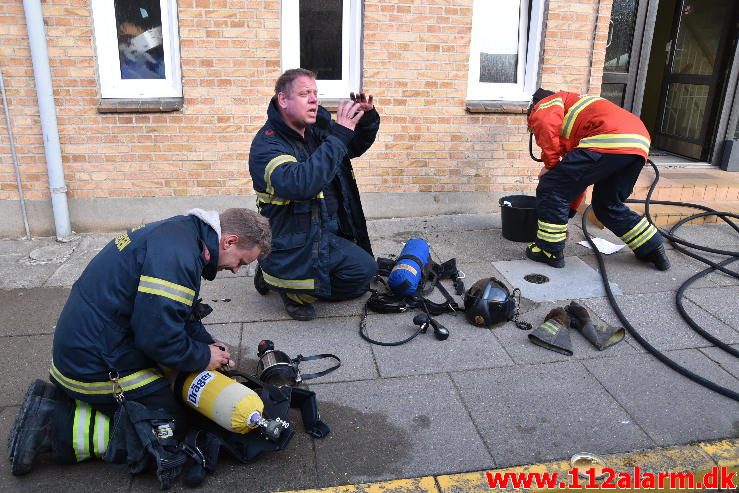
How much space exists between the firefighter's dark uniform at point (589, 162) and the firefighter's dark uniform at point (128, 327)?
3.36m

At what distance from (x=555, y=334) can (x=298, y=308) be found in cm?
182

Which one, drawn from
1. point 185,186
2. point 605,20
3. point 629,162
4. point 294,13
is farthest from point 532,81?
point 185,186

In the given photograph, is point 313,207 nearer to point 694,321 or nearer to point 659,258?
point 694,321

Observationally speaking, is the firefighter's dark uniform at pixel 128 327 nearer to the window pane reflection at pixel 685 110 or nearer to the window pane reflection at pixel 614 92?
the window pane reflection at pixel 614 92

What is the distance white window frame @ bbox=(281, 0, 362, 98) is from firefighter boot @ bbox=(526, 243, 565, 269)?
2.50m

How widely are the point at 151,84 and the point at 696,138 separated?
6.81m

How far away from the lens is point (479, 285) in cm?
434

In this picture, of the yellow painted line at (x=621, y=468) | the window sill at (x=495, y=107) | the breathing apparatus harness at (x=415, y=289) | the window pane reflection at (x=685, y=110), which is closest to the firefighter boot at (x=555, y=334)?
the breathing apparatus harness at (x=415, y=289)

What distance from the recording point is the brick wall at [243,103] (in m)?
Answer: 5.64

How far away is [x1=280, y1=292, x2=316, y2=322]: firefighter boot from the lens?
4312 millimetres

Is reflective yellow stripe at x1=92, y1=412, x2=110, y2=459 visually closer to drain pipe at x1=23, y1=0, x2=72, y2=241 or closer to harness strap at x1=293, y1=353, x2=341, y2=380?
harness strap at x1=293, y1=353, x2=341, y2=380

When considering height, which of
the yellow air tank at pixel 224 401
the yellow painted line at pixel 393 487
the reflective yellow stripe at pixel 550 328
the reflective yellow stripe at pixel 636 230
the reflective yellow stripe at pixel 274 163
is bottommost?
the yellow painted line at pixel 393 487

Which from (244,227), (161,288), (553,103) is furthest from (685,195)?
(161,288)

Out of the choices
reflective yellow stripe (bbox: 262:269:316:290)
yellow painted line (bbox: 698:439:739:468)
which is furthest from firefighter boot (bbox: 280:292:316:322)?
yellow painted line (bbox: 698:439:739:468)
